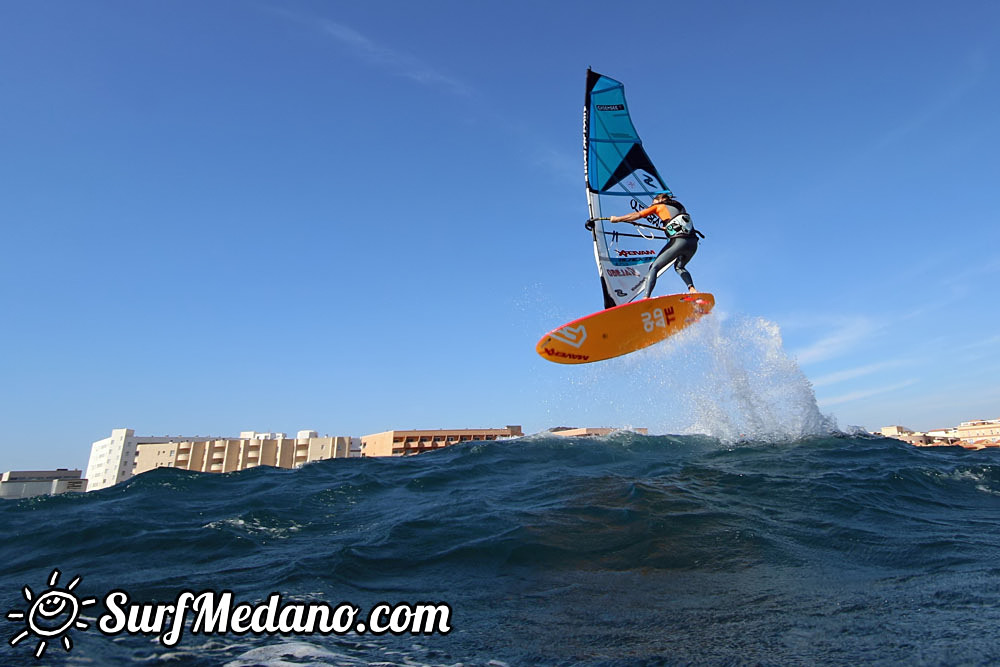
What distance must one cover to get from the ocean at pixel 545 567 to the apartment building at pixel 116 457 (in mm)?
93450

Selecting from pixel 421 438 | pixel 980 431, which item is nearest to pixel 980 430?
pixel 980 431

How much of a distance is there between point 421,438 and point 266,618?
7968 cm

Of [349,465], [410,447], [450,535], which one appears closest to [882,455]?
[450,535]

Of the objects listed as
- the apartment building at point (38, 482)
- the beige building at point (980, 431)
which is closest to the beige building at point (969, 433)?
the beige building at point (980, 431)

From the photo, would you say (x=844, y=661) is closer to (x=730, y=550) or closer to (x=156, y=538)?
(x=730, y=550)

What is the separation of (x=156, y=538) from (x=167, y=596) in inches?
123

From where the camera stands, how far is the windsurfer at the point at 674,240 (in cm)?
1207

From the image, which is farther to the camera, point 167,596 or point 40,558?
point 40,558

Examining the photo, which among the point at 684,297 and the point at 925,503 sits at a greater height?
the point at 684,297

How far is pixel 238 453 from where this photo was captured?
254 feet

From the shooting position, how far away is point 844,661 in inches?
125

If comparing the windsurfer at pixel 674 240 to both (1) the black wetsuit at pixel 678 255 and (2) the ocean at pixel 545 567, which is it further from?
(2) the ocean at pixel 545 567

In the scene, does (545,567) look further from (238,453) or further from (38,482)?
(38,482)

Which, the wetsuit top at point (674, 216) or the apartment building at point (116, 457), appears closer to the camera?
the wetsuit top at point (674, 216)
